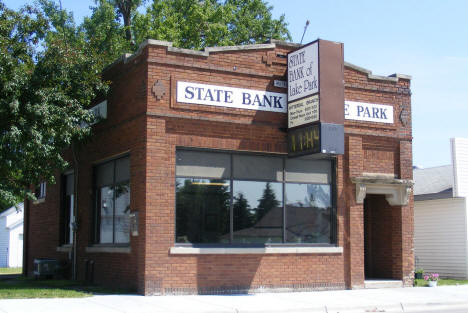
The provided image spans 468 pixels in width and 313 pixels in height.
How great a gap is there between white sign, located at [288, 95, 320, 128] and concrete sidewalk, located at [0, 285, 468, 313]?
4.50 metres

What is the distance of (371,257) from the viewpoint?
19.1 meters

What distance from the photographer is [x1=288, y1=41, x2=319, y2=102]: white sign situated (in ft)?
52.5

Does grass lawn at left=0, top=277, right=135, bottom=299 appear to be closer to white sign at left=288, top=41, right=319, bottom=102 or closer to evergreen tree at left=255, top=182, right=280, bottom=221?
evergreen tree at left=255, top=182, right=280, bottom=221

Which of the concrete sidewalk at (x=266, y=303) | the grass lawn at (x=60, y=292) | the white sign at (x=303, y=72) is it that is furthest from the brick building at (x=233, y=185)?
the concrete sidewalk at (x=266, y=303)

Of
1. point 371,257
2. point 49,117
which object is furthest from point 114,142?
point 371,257

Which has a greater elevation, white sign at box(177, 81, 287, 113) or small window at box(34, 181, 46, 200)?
white sign at box(177, 81, 287, 113)

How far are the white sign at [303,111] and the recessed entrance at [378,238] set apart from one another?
14.2 ft

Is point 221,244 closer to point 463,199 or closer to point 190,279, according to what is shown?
point 190,279

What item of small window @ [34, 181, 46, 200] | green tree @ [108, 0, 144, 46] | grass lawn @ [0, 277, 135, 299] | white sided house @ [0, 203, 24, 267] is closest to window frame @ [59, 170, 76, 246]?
small window @ [34, 181, 46, 200]

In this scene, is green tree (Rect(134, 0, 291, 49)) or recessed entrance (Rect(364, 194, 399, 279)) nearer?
recessed entrance (Rect(364, 194, 399, 279))

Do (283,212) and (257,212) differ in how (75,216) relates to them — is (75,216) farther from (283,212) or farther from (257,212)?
(283,212)

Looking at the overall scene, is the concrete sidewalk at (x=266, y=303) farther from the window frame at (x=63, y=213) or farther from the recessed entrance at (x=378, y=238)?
the window frame at (x=63, y=213)

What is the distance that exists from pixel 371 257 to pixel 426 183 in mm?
7663

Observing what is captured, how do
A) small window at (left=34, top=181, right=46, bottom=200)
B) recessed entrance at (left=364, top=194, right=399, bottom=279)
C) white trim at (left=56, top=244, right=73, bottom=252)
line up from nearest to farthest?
recessed entrance at (left=364, top=194, right=399, bottom=279) → white trim at (left=56, top=244, right=73, bottom=252) → small window at (left=34, top=181, right=46, bottom=200)
